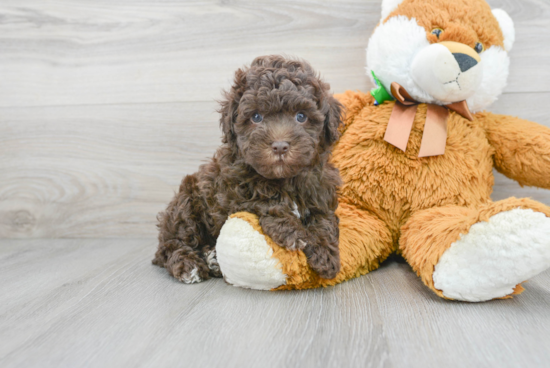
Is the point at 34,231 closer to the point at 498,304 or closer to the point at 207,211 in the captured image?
the point at 207,211

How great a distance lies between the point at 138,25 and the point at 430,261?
1577 millimetres

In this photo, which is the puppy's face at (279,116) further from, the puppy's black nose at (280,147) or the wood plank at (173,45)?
the wood plank at (173,45)

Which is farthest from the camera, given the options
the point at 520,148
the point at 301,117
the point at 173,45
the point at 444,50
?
the point at 173,45

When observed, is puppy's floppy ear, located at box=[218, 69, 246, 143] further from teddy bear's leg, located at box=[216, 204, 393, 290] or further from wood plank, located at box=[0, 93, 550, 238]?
wood plank, located at box=[0, 93, 550, 238]

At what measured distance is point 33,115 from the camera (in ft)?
6.51

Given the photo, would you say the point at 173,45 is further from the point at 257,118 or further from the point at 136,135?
the point at 257,118

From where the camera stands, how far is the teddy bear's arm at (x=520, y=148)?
1395 mm

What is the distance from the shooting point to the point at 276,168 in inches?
42.3

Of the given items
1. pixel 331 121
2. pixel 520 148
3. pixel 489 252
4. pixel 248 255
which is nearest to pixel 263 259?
pixel 248 255

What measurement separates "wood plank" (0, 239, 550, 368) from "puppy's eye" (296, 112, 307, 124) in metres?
0.49

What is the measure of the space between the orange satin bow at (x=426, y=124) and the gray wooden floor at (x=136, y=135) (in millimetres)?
402

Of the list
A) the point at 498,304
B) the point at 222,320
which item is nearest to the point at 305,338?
the point at 222,320

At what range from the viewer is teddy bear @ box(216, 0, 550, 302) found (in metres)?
1.29

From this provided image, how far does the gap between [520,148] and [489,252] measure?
58 cm
